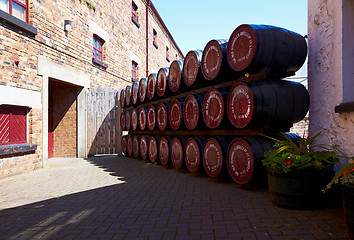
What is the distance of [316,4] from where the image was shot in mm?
3914

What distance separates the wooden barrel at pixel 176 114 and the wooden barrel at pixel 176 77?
31cm

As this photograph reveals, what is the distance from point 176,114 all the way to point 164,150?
3.83 ft

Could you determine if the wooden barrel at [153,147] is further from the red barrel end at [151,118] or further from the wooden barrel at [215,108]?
the wooden barrel at [215,108]

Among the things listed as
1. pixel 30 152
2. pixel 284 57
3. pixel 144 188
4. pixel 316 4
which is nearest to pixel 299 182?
pixel 284 57

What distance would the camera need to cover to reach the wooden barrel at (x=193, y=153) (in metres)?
5.31

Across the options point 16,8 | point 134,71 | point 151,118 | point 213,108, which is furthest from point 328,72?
point 134,71

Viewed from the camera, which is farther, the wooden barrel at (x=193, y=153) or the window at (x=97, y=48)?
the window at (x=97, y=48)

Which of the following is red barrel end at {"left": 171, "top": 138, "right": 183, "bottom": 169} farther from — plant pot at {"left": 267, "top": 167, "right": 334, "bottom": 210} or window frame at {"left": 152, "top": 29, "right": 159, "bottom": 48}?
window frame at {"left": 152, "top": 29, "right": 159, "bottom": 48}

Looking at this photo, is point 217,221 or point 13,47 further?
point 13,47

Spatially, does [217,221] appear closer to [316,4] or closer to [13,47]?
[316,4]

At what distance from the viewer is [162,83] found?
22.3 ft

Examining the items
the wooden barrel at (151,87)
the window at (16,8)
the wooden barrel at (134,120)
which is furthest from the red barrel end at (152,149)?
the window at (16,8)

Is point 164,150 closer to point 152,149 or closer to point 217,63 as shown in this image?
point 152,149

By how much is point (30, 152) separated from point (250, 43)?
19.1 ft
